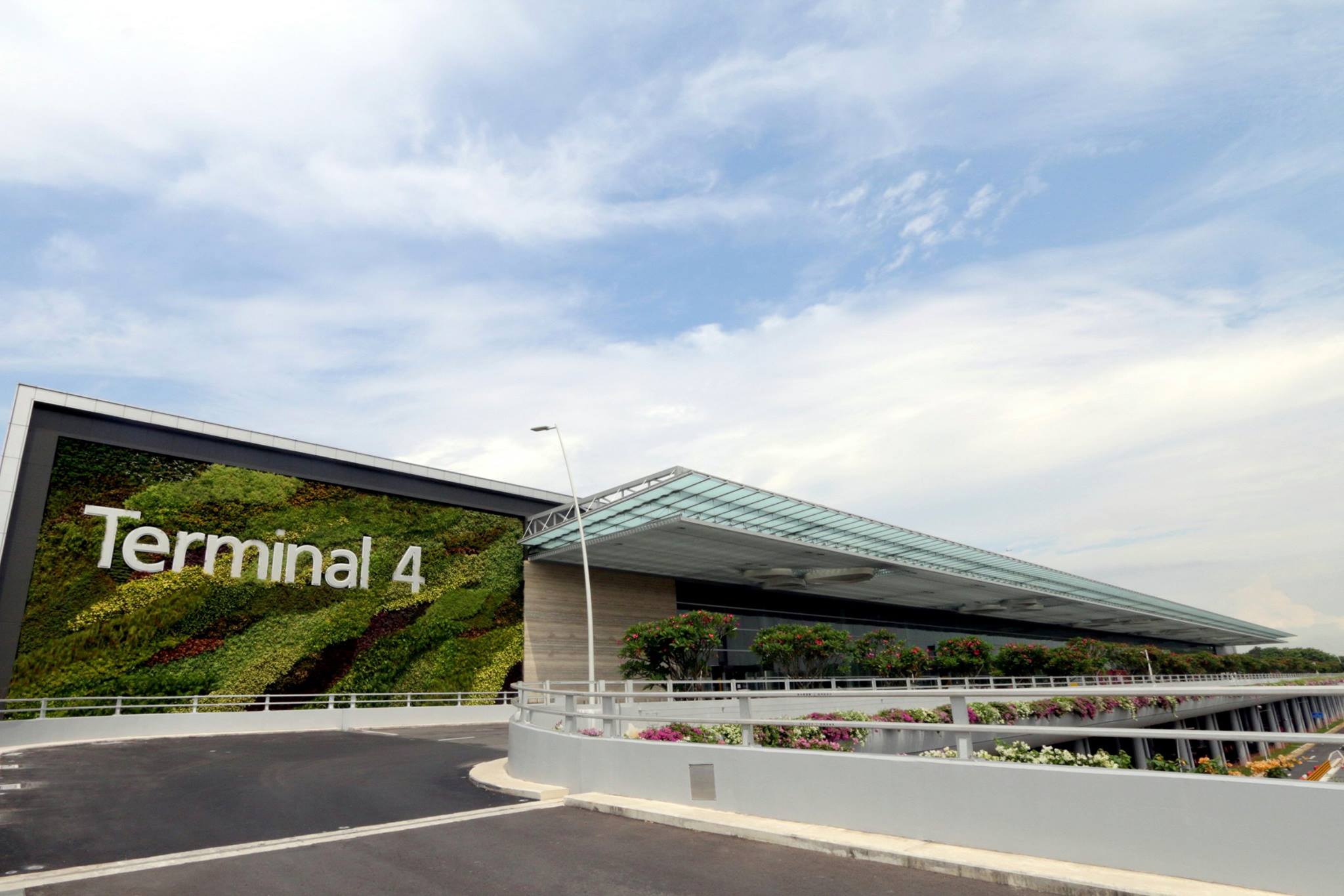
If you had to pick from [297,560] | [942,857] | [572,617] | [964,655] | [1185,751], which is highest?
[297,560]

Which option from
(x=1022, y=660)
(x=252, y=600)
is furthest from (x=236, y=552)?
(x=1022, y=660)

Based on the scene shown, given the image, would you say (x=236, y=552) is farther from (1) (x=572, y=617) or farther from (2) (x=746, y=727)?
(2) (x=746, y=727)

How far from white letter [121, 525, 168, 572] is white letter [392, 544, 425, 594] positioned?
9251 millimetres

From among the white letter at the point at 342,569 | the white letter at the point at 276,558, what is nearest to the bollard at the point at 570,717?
the white letter at the point at 276,558

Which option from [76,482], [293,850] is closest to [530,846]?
[293,850]

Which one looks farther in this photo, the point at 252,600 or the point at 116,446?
the point at 252,600

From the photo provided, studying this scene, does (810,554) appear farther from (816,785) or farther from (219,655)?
(816,785)

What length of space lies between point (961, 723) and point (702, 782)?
357cm

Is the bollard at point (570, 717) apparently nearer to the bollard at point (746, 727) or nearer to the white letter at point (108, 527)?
the bollard at point (746, 727)

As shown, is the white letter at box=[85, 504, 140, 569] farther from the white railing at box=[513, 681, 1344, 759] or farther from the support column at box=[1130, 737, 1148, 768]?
the support column at box=[1130, 737, 1148, 768]

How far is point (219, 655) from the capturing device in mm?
29984

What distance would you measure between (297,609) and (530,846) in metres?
28.3

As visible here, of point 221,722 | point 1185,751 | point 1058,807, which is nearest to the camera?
point 1058,807

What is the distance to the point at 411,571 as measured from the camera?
120 feet
